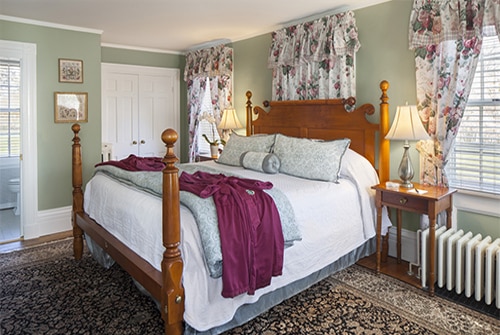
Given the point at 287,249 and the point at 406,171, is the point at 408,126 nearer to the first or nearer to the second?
the point at 406,171

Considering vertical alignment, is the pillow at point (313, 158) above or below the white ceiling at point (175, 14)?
below

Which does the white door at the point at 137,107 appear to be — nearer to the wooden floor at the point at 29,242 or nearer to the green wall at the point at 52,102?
the green wall at the point at 52,102

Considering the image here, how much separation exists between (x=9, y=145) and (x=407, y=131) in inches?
217

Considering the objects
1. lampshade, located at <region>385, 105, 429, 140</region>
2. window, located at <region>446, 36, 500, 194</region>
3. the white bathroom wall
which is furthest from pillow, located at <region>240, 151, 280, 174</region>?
the white bathroom wall

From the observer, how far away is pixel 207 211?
205 cm

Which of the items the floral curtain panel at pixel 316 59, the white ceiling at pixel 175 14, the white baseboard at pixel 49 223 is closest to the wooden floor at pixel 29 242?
the white baseboard at pixel 49 223

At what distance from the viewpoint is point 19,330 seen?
228 cm

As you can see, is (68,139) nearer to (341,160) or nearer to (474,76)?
(341,160)

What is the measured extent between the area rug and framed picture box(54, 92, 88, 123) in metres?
1.98

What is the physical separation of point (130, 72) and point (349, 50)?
3580mm

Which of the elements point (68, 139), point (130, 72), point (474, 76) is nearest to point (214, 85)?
A: point (130, 72)

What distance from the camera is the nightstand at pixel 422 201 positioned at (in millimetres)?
2631

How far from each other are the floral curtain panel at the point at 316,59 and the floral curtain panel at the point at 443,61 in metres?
0.66

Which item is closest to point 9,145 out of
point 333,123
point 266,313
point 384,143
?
point 333,123
